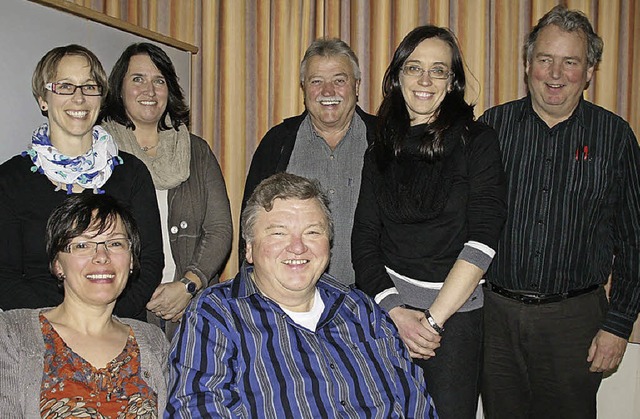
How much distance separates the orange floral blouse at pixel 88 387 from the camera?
1.87 m

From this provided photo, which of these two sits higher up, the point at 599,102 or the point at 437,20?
the point at 437,20

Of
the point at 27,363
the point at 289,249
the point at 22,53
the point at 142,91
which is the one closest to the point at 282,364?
the point at 289,249

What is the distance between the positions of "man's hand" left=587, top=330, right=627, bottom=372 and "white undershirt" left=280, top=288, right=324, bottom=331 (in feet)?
3.67

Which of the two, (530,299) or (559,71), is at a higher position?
(559,71)

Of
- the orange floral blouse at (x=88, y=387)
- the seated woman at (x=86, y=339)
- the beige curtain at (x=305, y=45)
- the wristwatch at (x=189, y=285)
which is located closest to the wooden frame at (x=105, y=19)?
the beige curtain at (x=305, y=45)

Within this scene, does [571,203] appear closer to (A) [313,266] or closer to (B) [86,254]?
(A) [313,266]

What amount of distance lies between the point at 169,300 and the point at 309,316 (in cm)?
73

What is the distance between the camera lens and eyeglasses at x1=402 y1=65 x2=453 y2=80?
2.30 metres

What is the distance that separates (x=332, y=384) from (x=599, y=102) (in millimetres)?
2208

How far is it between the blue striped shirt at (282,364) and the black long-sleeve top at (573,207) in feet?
2.41

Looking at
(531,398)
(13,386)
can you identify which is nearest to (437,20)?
(531,398)

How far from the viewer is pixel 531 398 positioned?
8.68ft

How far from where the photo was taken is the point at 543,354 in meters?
2.56

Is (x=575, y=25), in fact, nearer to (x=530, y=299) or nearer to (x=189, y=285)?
(x=530, y=299)
